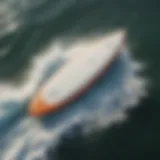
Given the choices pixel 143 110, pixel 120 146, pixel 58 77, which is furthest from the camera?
pixel 58 77

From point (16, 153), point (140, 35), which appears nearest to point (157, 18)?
point (140, 35)

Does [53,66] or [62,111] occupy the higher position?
[53,66]

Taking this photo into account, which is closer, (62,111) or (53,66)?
(62,111)

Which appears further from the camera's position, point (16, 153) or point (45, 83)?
point (45, 83)

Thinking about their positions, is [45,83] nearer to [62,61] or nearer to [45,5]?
[62,61]
